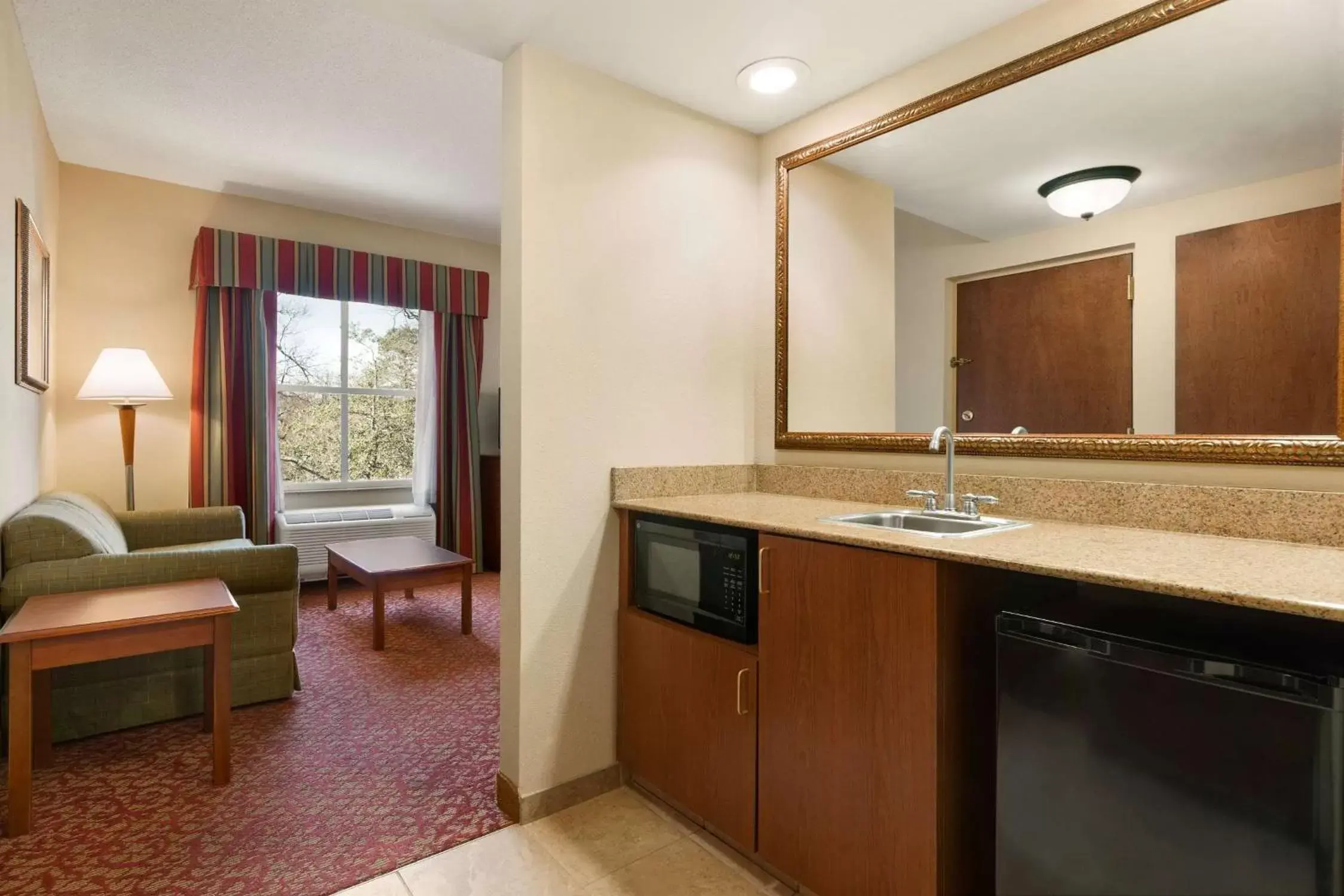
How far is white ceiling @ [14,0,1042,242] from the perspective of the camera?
1901 millimetres

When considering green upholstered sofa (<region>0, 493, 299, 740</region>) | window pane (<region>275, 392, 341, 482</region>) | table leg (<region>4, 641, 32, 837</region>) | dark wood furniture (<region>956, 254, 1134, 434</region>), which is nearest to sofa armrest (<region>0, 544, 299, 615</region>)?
green upholstered sofa (<region>0, 493, 299, 740</region>)

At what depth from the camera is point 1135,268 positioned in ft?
5.60

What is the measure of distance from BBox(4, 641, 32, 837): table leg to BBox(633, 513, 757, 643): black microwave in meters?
1.69

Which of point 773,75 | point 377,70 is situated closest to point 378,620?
point 377,70

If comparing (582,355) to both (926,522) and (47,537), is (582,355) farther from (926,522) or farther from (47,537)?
(47,537)

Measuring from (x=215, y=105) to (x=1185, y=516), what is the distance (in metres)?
4.03

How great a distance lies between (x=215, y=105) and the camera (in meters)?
3.18

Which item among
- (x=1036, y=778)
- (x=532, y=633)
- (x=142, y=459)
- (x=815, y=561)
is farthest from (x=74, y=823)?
(x=142, y=459)

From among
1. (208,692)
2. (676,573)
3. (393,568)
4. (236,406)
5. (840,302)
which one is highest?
(840,302)

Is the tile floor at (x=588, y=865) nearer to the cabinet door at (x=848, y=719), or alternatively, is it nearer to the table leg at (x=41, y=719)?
the cabinet door at (x=848, y=719)

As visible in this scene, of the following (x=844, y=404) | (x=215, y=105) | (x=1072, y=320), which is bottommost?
(x=844, y=404)

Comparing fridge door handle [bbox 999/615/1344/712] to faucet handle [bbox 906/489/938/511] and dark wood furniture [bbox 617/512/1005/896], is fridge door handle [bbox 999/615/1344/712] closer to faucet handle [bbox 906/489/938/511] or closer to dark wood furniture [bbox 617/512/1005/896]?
dark wood furniture [bbox 617/512/1005/896]

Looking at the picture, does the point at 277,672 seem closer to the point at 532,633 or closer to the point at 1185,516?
the point at 532,633

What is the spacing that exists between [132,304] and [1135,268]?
498 cm
